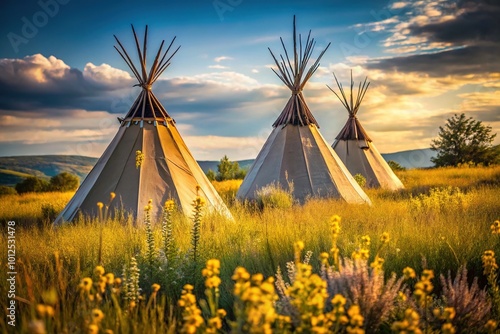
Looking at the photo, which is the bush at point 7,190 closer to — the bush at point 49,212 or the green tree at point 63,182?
the green tree at point 63,182

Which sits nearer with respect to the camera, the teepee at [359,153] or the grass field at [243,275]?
the grass field at [243,275]

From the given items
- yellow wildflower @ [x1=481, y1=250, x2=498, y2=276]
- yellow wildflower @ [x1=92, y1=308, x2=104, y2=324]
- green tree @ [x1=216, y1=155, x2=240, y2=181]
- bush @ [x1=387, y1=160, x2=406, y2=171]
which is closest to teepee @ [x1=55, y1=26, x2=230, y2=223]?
yellow wildflower @ [x1=481, y1=250, x2=498, y2=276]

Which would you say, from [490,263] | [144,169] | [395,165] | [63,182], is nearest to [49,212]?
[144,169]

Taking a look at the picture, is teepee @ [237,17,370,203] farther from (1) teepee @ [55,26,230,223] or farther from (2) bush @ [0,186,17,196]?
(2) bush @ [0,186,17,196]

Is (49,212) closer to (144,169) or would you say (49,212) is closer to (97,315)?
(144,169)

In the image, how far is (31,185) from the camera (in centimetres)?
2019

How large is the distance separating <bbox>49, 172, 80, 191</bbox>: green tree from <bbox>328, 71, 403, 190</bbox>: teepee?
11739mm

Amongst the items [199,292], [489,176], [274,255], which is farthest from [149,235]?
[489,176]

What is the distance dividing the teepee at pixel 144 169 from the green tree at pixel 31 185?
482 inches

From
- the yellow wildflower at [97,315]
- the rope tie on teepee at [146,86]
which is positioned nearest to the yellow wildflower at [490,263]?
the yellow wildflower at [97,315]

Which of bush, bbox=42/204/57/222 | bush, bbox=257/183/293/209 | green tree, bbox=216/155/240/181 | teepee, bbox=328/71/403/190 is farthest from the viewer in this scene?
green tree, bbox=216/155/240/181

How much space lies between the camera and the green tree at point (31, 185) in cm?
2012

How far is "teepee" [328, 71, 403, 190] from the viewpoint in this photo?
17.3 meters

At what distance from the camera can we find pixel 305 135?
13.0 m
